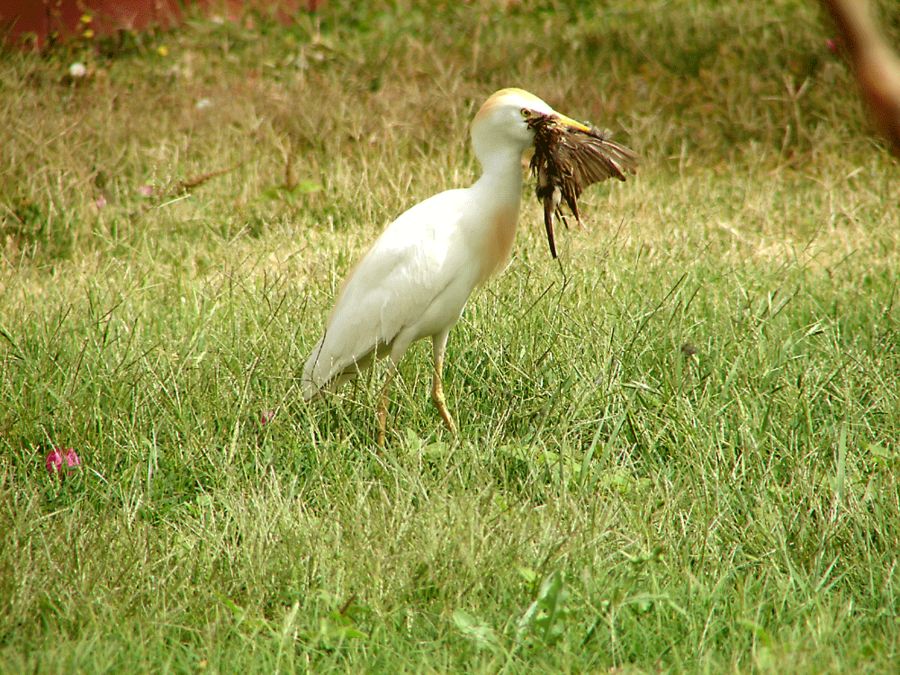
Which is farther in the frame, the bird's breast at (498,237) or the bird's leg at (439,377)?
the bird's leg at (439,377)

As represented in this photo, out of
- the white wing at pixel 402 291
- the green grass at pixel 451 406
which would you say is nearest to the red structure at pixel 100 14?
the green grass at pixel 451 406

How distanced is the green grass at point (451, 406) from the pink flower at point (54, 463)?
0.15ft

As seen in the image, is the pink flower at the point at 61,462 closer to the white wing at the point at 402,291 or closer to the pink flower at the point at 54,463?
the pink flower at the point at 54,463

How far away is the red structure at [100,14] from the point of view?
7.27 meters

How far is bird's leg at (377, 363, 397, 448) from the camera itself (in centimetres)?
321

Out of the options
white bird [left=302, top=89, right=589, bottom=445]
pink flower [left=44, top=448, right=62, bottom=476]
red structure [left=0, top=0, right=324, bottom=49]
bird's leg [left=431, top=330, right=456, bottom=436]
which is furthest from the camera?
red structure [left=0, top=0, right=324, bottom=49]

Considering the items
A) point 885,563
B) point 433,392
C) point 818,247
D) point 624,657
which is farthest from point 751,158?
point 624,657

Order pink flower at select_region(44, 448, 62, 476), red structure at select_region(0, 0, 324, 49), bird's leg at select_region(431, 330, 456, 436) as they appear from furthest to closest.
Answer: red structure at select_region(0, 0, 324, 49) → bird's leg at select_region(431, 330, 456, 436) → pink flower at select_region(44, 448, 62, 476)

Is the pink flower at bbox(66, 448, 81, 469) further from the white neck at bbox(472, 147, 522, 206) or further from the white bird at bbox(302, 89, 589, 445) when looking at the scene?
the white neck at bbox(472, 147, 522, 206)

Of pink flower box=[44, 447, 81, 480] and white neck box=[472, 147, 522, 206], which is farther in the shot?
white neck box=[472, 147, 522, 206]

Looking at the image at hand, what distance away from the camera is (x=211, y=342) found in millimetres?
3695

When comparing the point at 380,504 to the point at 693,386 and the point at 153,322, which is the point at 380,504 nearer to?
the point at 693,386

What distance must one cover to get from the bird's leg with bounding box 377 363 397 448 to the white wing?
8 centimetres

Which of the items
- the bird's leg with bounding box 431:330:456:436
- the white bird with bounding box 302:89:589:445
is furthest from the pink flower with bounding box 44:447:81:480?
the bird's leg with bounding box 431:330:456:436
